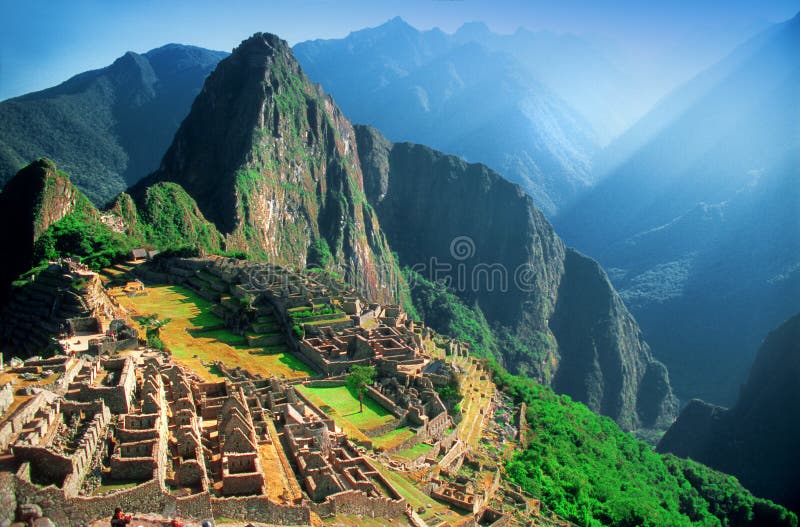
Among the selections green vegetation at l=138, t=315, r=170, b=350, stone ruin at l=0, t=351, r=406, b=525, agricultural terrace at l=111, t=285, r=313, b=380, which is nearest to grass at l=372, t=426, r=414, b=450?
stone ruin at l=0, t=351, r=406, b=525

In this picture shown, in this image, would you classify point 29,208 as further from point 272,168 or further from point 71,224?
point 272,168

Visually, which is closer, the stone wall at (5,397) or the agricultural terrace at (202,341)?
the stone wall at (5,397)

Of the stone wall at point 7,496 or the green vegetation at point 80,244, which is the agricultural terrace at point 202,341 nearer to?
the green vegetation at point 80,244

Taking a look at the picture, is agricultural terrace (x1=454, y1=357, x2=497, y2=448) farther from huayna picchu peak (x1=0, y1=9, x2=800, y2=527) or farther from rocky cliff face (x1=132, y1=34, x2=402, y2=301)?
rocky cliff face (x1=132, y1=34, x2=402, y2=301)

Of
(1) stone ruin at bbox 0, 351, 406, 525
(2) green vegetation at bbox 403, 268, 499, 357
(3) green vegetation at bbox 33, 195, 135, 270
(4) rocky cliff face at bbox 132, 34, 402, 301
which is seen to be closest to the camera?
(1) stone ruin at bbox 0, 351, 406, 525

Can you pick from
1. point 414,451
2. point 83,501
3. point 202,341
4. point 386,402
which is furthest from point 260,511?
point 202,341

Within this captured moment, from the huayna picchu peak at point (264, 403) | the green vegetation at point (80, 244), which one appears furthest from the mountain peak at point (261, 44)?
the green vegetation at point (80, 244)

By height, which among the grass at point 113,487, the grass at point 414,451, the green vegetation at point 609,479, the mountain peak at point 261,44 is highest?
the mountain peak at point 261,44
